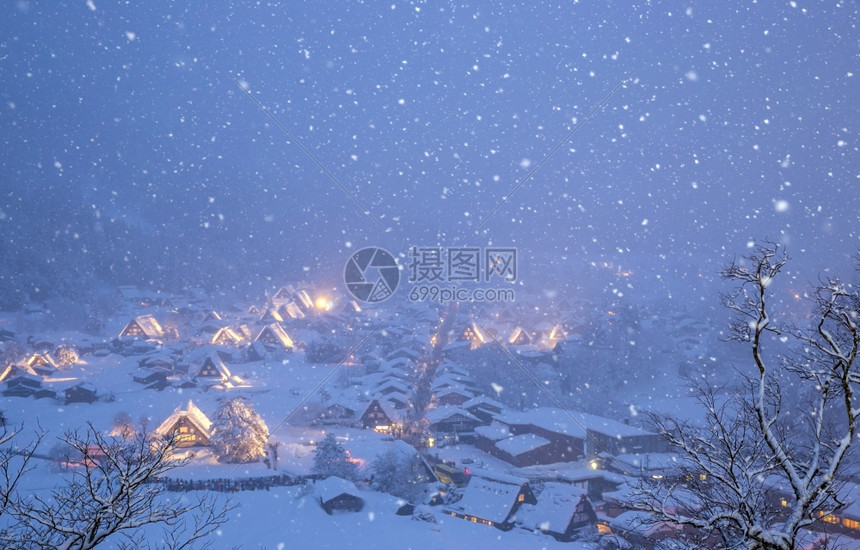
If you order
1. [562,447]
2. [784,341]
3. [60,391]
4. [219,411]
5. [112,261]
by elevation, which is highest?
[112,261]

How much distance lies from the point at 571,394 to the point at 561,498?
14.2 metres

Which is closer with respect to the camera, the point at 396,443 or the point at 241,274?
the point at 396,443

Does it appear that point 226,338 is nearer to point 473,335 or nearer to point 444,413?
point 473,335

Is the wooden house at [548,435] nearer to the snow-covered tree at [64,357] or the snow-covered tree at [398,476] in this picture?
the snow-covered tree at [398,476]

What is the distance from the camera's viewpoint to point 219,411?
56.6 feet

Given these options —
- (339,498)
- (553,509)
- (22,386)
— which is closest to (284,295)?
(22,386)

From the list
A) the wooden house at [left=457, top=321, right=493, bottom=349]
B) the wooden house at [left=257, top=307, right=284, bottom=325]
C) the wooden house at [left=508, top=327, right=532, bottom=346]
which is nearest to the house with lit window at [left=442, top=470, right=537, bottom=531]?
the wooden house at [left=457, top=321, right=493, bottom=349]

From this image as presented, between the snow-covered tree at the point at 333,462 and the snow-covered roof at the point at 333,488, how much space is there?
593 millimetres

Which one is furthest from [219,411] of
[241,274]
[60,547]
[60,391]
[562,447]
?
[241,274]

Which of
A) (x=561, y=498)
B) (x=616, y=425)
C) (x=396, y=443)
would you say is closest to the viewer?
(x=561, y=498)

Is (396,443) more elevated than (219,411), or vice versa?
(219,411)

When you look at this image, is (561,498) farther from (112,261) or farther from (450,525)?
(112,261)

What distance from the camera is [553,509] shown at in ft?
43.3

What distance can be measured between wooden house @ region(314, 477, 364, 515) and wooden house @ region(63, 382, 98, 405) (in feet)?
49.0
